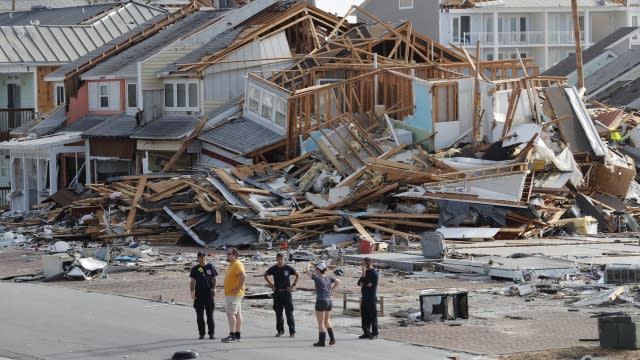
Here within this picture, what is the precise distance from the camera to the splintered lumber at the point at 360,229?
33.2m

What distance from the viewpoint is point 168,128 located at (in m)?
45.0

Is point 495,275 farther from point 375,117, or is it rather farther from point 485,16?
point 485,16

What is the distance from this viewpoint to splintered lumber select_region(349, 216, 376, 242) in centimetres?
3320

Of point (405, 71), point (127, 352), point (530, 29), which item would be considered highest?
point (530, 29)

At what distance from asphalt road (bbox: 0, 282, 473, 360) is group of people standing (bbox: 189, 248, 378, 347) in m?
0.21

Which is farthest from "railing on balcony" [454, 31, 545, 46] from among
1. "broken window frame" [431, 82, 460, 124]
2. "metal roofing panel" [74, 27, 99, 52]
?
"broken window frame" [431, 82, 460, 124]

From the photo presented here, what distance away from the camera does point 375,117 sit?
3975 centimetres

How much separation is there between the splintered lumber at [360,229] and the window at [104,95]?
16958 mm

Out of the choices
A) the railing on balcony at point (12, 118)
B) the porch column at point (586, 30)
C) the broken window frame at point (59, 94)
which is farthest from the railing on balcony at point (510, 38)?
the broken window frame at point (59, 94)

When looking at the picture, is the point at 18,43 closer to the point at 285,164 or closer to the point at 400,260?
the point at 285,164

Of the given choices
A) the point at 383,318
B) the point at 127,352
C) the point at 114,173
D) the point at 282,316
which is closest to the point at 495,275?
the point at 383,318

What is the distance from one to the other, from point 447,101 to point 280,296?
19.1 meters

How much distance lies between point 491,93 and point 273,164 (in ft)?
20.9

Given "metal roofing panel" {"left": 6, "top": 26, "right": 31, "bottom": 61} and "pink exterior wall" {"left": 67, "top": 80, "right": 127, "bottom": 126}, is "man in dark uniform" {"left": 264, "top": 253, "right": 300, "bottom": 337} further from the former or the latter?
"metal roofing panel" {"left": 6, "top": 26, "right": 31, "bottom": 61}
